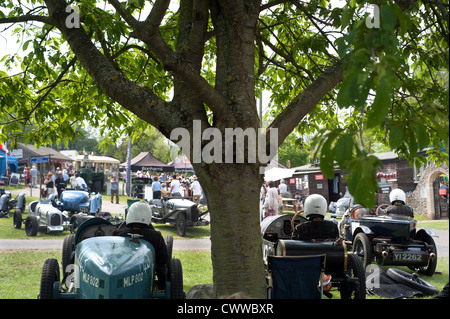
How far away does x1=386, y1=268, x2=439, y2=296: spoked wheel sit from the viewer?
6992 millimetres

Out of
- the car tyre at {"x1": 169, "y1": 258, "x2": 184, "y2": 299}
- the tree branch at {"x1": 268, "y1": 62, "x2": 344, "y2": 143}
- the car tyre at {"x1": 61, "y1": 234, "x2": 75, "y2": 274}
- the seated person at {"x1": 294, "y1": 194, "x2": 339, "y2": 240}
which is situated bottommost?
the car tyre at {"x1": 169, "y1": 258, "x2": 184, "y2": 299}

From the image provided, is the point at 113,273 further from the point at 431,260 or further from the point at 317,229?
the point at 431,260

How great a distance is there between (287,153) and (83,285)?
171ft

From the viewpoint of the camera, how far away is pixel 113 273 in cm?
422

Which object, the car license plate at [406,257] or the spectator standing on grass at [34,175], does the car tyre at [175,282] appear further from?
the spectator standing on grass at [34,175]

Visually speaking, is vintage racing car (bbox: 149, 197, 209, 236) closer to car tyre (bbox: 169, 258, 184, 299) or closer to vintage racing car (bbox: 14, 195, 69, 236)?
vintage racing car (bbox: 14, 195, 69, 236)

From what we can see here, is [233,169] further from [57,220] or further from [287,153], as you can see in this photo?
[287,153]

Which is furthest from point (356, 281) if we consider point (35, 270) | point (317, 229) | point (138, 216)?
point (35, 270)

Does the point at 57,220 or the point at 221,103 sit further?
the point at 57,220

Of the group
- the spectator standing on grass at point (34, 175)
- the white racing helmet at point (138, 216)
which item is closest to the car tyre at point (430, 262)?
the white racing helmet at point (138, 216)

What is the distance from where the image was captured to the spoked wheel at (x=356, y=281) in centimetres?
595

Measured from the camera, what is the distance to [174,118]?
3.80 m

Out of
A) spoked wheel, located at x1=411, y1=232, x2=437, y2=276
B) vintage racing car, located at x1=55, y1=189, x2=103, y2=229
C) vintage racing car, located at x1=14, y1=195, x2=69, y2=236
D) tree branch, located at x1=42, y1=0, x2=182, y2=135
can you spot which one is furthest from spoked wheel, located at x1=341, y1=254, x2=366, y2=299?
vintage racing car, located at x1=55, y1=189, x2=103, y2=229
